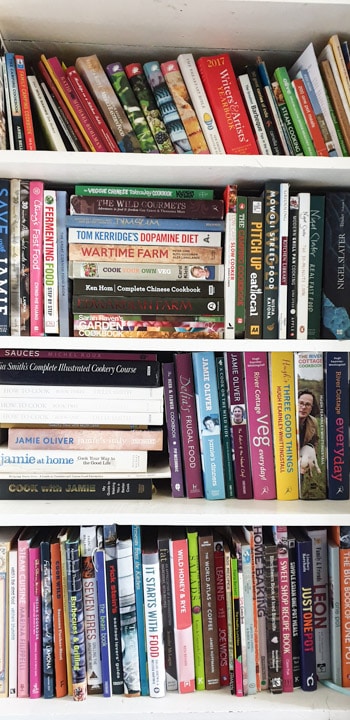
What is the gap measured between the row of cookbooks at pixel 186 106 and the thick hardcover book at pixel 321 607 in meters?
0.75

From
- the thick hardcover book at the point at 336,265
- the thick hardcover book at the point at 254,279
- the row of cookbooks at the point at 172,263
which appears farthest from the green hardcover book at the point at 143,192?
the thick hardcover book at the point at 336,265

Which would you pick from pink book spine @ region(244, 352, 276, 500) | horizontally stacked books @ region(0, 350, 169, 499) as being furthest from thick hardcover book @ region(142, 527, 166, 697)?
pink book spine @ region(244, 352, 276, 500)

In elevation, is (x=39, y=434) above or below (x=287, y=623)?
above

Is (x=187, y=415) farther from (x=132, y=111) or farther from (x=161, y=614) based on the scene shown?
(x=132, y=111)

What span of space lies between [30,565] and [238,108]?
937 millimetres

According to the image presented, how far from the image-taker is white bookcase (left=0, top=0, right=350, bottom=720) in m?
0.99

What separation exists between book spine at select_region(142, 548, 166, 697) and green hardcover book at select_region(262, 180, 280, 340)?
482 mm

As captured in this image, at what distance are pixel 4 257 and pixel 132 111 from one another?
365 mm

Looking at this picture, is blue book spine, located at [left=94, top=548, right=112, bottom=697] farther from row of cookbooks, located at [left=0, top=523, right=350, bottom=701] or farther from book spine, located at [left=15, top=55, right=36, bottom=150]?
book spine, located at [left=15, top=55, right=36, bottom=150]

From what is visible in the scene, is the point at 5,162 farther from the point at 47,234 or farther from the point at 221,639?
the point at 221,639

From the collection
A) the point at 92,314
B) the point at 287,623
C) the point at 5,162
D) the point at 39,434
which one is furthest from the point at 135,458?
the point at 5,162

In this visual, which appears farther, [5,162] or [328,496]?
[328,496]

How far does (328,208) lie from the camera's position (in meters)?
1.08

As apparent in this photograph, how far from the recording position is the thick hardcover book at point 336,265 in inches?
42.5
